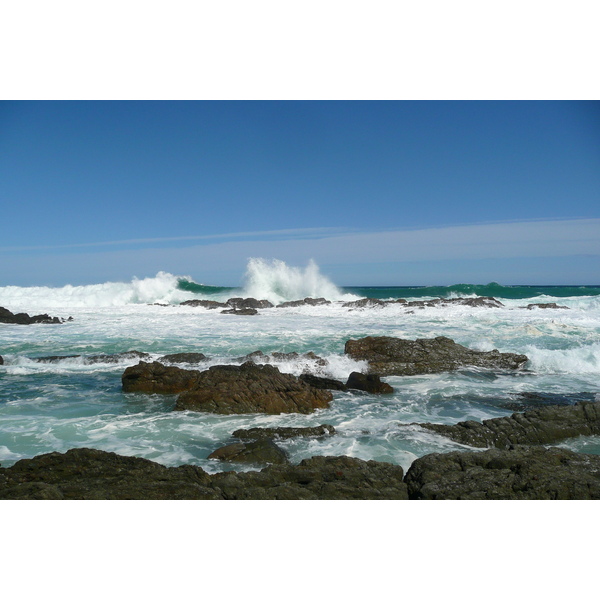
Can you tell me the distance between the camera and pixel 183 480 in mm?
3139

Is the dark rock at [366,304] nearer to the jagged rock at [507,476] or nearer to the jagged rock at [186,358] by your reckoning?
the jagged rock at [186,358]

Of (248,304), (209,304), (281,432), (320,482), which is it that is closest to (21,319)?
(209,304)

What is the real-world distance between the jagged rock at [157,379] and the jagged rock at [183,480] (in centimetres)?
307

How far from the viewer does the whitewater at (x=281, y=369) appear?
4496mm

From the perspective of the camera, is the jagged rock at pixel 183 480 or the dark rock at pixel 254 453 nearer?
the jagged rock at pixel 183 480

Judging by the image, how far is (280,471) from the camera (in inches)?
132

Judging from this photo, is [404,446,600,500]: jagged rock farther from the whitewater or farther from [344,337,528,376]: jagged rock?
[344,337,528,376]: jagged rock

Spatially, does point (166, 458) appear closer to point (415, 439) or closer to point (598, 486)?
point (415, 439)

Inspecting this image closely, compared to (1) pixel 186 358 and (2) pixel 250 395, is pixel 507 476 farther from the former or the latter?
(1) pixel 186 358

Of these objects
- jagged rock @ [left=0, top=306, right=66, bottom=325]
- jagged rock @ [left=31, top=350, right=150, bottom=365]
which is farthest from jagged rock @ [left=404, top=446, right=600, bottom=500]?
jagged rock @ [left=0, top=306, right=66, bottom=325]

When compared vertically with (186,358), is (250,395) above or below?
below

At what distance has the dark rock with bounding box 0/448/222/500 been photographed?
2811 millimetres

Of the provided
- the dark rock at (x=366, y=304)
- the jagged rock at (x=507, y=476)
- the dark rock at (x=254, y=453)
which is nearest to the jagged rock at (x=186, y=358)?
Result: the dark rock at (x=254, y=453)

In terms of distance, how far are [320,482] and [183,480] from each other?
102 centimetres
